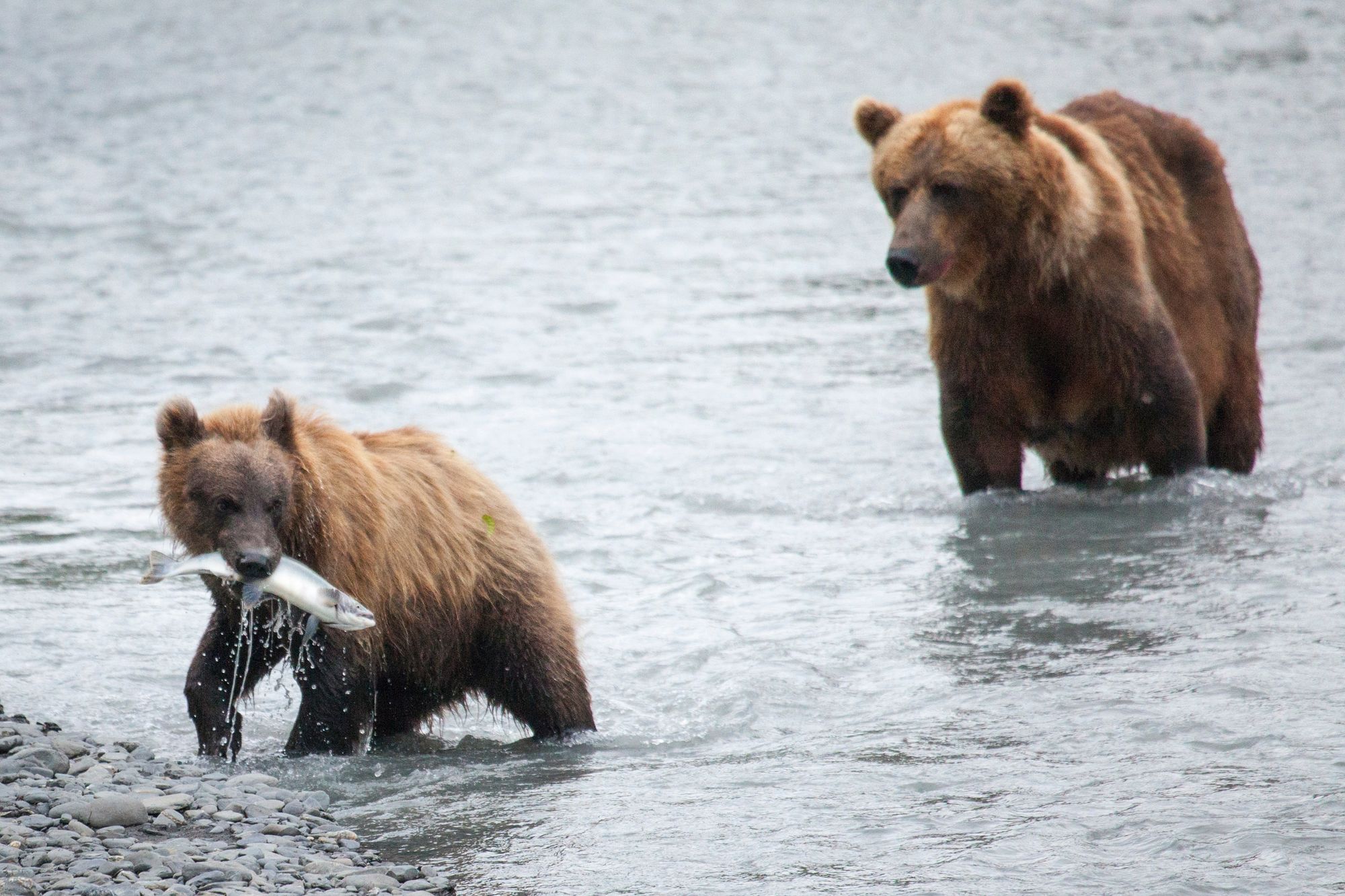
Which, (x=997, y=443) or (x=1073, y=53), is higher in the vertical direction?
(x=1073, y=53)

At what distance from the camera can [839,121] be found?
24.3 metres

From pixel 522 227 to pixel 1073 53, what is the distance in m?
12.9

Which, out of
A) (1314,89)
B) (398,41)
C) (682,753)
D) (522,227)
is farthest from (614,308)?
(398,41)

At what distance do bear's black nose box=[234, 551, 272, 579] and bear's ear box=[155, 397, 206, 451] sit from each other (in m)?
0.53

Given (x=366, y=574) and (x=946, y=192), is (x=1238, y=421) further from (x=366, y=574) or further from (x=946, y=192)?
(x=366, y=574)

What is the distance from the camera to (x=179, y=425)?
5.37 m

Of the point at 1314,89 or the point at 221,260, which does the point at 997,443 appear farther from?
the point at 1314,89

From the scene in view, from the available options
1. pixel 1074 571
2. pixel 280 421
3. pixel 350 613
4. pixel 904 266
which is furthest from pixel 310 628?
pixel 1074 571

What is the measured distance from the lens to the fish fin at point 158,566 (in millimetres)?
5188

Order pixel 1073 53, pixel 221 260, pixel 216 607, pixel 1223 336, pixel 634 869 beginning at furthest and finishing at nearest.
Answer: pixel 1073 53
pixel 221 260
pixel 1223 336
pixel 216 607
pixel 634 869

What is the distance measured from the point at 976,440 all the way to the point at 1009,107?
58.8 inches

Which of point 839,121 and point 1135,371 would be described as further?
point 839,121

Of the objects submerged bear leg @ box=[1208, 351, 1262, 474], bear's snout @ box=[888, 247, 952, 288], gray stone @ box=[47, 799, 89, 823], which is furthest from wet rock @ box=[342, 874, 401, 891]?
submerged bear leg @ box=[1208, 351, 1262, 474]

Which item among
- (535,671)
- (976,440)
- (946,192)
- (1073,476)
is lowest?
(1073,476)
